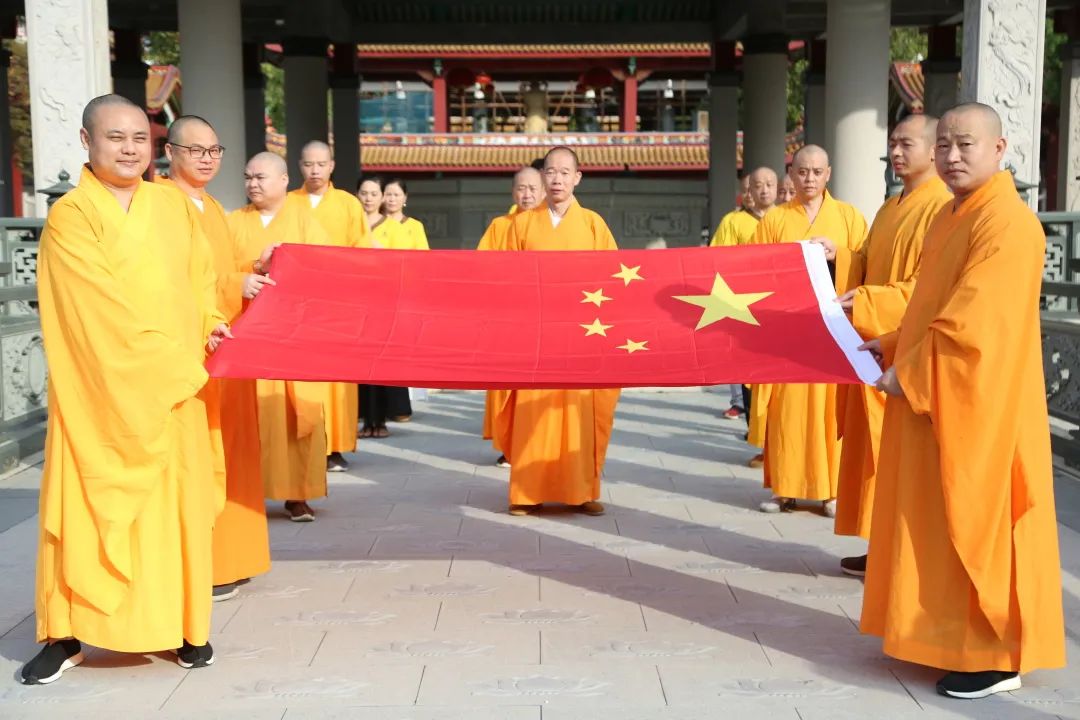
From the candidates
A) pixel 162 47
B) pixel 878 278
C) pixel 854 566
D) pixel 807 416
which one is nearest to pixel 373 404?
pixel 807 416

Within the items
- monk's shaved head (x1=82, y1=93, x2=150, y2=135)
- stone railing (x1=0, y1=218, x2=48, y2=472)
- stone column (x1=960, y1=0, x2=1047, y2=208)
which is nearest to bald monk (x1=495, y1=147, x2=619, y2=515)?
monk's shaved head (x1=82, y1=93, x2=150, y2=135)

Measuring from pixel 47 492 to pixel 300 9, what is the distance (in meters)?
14.5

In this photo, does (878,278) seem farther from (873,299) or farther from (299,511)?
(299,511)

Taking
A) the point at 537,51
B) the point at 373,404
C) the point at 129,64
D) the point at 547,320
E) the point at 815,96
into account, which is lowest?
the point at 373,404

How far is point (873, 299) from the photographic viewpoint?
4492 mm

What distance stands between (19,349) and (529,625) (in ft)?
15.8

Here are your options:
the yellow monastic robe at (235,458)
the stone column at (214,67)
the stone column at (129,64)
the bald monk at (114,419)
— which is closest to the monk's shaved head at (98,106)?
the bald monk at (114,419)

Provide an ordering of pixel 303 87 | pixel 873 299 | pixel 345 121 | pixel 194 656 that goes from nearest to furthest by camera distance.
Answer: pixel 194 656
pixel 873 299
pixel 303 87
pixel 345 121

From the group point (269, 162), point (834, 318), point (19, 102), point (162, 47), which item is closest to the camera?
point (834, 318)

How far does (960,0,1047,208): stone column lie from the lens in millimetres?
8211

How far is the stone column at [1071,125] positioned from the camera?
59.4 feet

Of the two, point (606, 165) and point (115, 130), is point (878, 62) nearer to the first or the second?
point (115, 130)

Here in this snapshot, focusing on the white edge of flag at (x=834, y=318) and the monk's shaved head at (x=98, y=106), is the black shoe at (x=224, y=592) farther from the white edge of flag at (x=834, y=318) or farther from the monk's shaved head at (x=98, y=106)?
the white edge of flag at (x=834, y=318)

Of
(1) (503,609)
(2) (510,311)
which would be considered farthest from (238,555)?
(2) (510,311)
